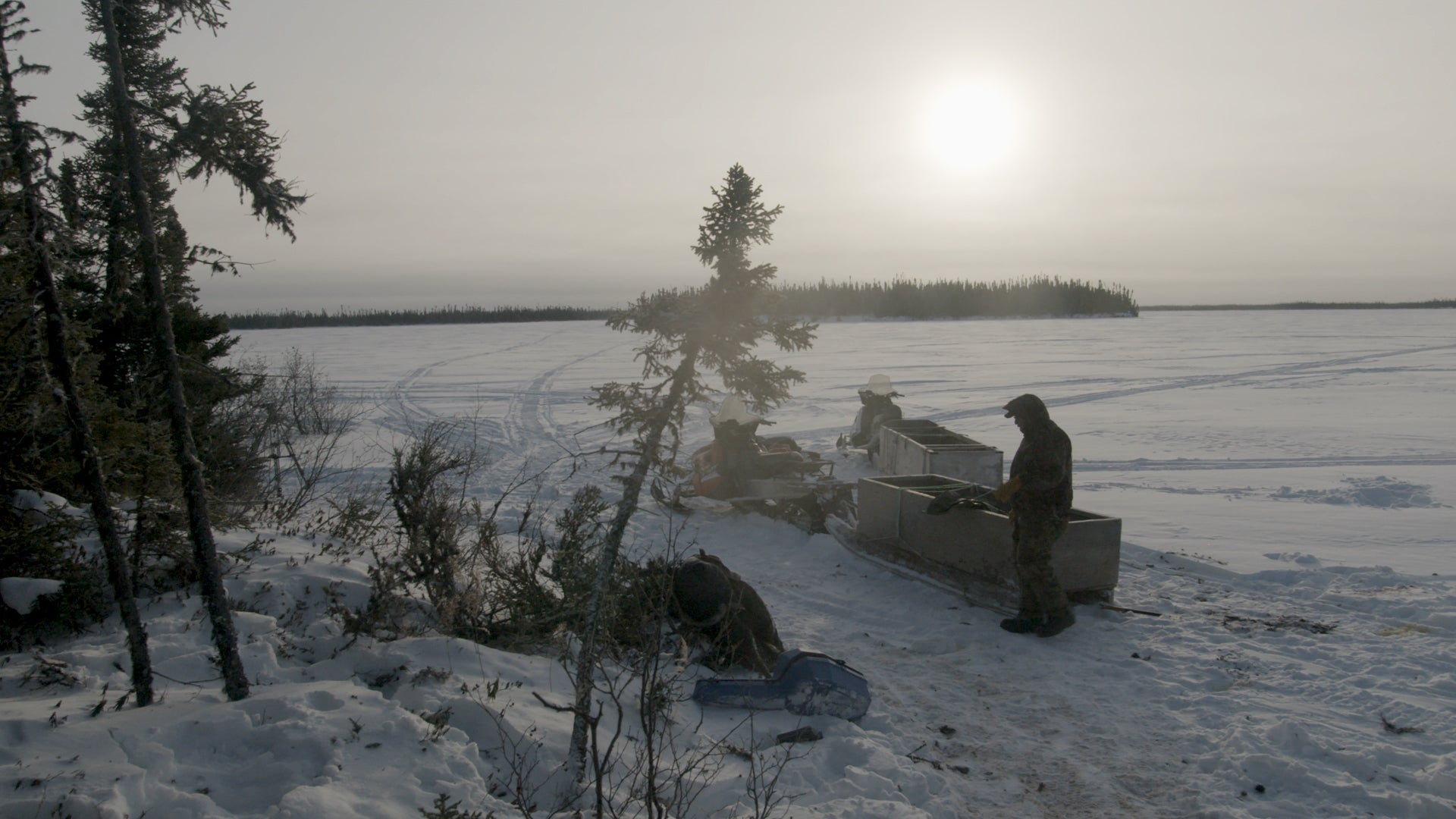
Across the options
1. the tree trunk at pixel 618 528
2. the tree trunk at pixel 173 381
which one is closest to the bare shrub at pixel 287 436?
the tree trunk at pixel 173 381

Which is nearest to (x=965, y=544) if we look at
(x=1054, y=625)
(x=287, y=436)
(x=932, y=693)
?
(x=1054, y=625)

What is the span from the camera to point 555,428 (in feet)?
59.6

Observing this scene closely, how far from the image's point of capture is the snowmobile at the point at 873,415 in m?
15.0

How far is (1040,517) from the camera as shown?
6.86 meters

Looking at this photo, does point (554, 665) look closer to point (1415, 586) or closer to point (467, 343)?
point (1415, 586)

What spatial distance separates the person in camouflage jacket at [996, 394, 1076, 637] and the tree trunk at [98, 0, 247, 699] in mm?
5515

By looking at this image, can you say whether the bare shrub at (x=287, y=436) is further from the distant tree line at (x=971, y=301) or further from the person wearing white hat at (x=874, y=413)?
the distant tree line at (x=971, y=301)

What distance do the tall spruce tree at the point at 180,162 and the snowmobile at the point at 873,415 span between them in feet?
38.2

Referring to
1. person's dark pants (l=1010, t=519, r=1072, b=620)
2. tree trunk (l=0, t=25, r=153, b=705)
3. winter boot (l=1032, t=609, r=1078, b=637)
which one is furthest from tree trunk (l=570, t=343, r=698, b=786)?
winter boot (l=1032, t=609, r=1078, b=637)

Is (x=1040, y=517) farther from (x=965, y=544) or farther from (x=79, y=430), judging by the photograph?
(x=79, y=430)

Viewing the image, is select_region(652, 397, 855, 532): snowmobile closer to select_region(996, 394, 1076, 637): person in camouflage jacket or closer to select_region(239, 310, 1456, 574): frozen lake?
select_region(239, 310, 1456, 574): frozen lake

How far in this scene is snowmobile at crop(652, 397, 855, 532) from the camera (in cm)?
1057

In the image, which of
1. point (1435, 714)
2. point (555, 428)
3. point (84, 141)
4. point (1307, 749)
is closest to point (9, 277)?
point (84, 141)

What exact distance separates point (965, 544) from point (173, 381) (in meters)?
6.33
